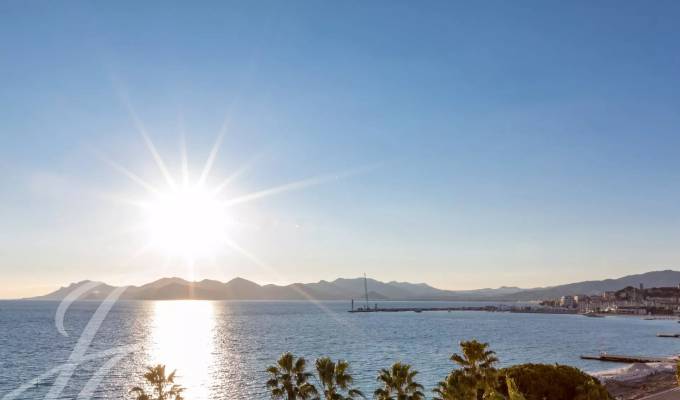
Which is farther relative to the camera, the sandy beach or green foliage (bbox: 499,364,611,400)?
the sandy beach

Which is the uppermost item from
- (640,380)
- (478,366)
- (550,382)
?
(478,366)

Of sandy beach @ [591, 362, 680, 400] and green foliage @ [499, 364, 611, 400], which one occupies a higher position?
green foliage @ [499, 364, 611, 400]

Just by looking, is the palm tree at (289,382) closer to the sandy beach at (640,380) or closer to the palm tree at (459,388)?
the palm tree at (459,388)

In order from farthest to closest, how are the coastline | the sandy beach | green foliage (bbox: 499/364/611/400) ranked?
the coastline → the sandy beach → green foliage (bbox: 499/364/611/400)

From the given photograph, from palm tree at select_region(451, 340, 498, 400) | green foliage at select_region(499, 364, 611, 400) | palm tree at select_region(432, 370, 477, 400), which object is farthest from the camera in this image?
palm tree at select_region(451, 340, 498, 400)

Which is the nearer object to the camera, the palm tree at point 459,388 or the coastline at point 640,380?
the palm tree at point 459,388

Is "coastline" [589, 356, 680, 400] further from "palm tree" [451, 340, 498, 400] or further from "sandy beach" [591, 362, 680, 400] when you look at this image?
"palm tree" [451, 340, 498, 400]

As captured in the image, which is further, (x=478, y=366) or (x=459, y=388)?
(x=478, y=366)

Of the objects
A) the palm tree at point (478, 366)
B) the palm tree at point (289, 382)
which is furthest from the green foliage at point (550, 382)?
the palm tree at point (289, 382)

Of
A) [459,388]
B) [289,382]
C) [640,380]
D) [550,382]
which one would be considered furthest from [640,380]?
[289,382]

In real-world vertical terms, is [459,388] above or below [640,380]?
above

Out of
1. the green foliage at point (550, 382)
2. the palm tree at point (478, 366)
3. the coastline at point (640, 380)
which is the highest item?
the palm tree at point (478, 366)

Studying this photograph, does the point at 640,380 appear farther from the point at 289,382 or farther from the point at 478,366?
the point at 289,382

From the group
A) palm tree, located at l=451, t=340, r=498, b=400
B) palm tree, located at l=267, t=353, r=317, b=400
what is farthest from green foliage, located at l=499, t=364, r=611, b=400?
palm tree, located at l=267, t=353, r=317, b=400
